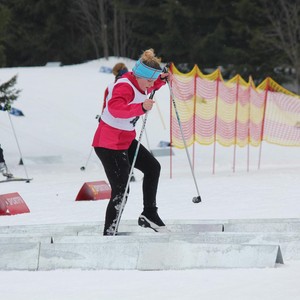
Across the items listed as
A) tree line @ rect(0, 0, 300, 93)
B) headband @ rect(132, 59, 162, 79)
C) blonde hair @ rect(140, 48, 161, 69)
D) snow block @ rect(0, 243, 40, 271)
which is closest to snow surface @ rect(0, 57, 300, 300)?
snow block @ rect(0, 243, 40, 271)

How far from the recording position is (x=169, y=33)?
40.1 metres

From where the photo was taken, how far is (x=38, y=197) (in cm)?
1389

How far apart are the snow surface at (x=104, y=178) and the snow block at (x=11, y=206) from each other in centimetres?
16

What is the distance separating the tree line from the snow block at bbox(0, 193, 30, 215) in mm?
24613

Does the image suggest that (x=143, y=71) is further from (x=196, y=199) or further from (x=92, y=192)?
(x=92, y=192)

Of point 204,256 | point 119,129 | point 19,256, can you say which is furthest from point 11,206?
Answer: point 204,256

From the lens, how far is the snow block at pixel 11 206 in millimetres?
11508

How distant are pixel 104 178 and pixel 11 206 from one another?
6367 mm

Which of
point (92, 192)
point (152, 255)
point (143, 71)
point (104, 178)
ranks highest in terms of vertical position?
point (143, 71)

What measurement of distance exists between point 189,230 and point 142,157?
82 centimetres

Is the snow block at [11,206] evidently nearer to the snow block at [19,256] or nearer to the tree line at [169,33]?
the snow block at [19,256]

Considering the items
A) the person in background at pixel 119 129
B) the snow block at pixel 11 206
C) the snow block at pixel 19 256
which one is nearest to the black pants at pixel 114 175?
the person in background at pixel 119 129

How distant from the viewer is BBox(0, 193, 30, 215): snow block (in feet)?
37.8

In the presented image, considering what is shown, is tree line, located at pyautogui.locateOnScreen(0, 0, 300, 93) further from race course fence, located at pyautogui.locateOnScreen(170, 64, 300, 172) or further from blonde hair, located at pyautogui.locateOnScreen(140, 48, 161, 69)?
blonde hair, located at pyautogui.locateOnScreen(140, 48, 161, 69)
